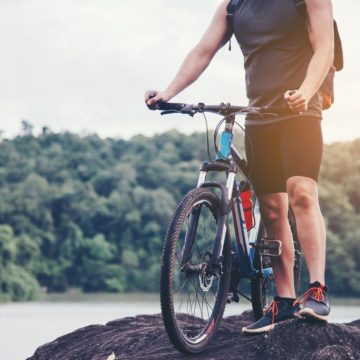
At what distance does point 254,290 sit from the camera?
550 centimetres

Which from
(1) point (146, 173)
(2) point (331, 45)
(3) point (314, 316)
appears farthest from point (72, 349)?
(1) point (146, 173)

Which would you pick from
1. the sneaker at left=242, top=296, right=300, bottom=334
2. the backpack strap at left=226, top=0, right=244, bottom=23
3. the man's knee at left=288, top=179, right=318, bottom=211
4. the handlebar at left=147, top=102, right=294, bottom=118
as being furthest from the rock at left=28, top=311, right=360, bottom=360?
the backpack strap at left=226, top=0, right=244, bottom=23

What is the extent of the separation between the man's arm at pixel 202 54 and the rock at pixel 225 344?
4.30 ft

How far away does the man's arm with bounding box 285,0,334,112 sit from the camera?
4438 mm

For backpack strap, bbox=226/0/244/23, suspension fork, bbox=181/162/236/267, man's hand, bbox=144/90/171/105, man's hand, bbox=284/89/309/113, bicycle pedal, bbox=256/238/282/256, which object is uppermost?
backpack strap, bbox=226/0/244/23

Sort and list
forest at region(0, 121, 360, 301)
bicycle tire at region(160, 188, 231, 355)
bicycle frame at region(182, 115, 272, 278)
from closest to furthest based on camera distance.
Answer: bicycle tire at region(160, 188, 231, 355), bicycle frame at region(182, 115, 272, 278), forest at region(0, 121, 360, 301)

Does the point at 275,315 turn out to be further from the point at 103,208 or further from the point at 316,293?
the point at 103,208

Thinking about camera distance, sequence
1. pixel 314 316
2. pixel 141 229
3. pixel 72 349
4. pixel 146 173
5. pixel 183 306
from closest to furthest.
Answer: pixel 314 316 → pixel 183 306 → pixel 72 349 → pixel 141 229 → pixel 146 173

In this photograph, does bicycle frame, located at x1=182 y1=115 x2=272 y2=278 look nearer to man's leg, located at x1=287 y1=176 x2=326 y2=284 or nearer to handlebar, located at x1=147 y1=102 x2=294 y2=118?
handlebar, located at x1=147 y1=102 x2=294 y2=118

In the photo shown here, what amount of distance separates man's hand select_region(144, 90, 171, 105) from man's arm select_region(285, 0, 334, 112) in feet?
2.62

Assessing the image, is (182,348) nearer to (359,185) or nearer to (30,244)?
(30,244)

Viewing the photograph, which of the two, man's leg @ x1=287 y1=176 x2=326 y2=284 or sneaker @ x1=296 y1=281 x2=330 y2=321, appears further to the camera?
man's leg @ x1=287 y1=176 x2=326 y2=284

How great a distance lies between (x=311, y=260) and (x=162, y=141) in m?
77.5

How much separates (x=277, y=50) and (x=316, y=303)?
1.26m
